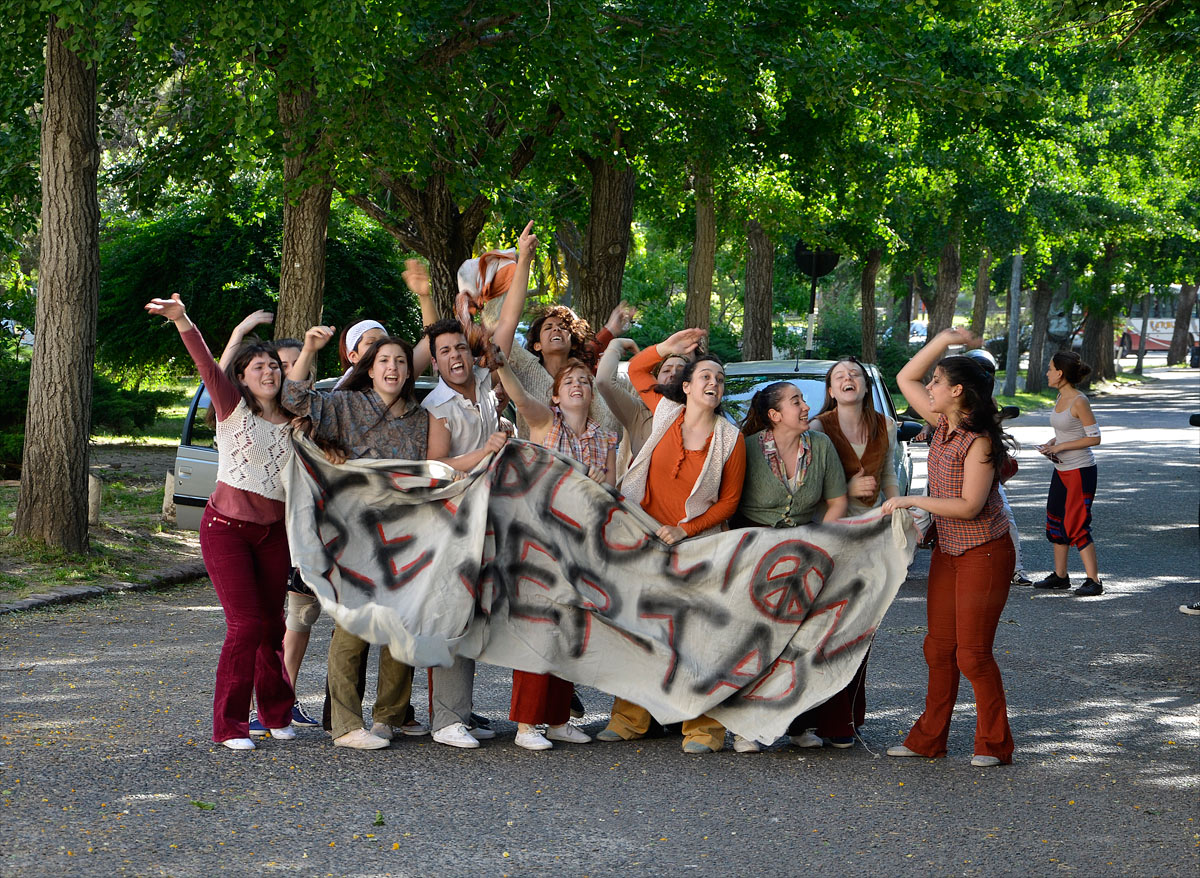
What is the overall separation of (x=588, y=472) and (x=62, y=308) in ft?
20.7

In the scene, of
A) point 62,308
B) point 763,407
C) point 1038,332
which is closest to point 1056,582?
point 763,407

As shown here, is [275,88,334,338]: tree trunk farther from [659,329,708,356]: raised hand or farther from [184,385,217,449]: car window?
[659,329,708,356]: raised hand

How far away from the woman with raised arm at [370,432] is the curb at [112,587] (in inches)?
167

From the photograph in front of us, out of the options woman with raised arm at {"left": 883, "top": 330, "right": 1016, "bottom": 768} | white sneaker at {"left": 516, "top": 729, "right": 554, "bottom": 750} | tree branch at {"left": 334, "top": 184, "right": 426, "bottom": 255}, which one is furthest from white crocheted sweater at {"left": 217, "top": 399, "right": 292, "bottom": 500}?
tree branch at {"left": 334, "top": 184, "right": 426, "bottom": 255}

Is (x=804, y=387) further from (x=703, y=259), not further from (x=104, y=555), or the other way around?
(x=703, y=259)

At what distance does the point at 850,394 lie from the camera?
6.46m

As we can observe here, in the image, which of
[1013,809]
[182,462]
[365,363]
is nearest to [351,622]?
[365,363]

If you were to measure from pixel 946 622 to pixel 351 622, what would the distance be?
263cm

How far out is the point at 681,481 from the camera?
6.26m

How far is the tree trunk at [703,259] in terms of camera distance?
818 inches

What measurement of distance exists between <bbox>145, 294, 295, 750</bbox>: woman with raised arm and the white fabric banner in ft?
0.89

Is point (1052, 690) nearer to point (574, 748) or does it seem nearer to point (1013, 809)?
point (1013, 809)

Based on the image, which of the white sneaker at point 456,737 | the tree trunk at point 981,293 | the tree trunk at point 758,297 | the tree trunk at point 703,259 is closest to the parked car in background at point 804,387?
the white sneaker at point 456,737

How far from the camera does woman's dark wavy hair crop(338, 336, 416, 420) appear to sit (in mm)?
6160
